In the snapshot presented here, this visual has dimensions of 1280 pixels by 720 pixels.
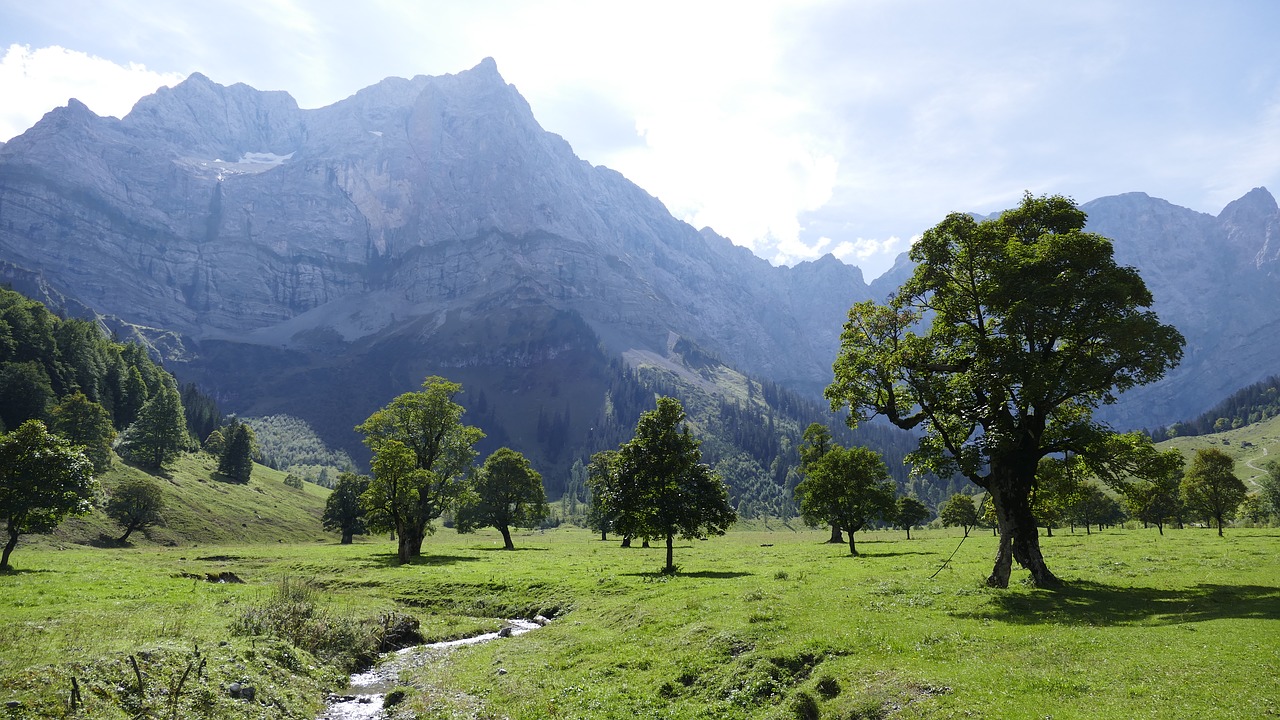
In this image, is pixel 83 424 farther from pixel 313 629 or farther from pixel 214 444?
pixel 313 629

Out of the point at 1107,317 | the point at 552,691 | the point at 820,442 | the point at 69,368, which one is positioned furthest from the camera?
the point at 69,368

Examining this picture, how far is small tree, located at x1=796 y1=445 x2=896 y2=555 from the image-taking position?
6488 cm

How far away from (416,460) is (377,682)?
43.3 m

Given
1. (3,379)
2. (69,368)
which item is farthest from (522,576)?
(69,368)

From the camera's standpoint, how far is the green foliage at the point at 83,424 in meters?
106

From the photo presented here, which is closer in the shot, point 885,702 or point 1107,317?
point 885,702

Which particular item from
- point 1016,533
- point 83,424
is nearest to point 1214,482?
point 1016,533

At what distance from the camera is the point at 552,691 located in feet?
76.3

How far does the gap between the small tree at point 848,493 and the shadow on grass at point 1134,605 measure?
33719 millimetres

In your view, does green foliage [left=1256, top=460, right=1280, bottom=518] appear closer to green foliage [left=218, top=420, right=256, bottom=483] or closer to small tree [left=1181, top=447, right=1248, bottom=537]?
small tree [left=1181, top=447, right=1248, bottom=537]

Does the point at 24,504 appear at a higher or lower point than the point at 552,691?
higher

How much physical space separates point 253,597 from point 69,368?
146423 millimetres

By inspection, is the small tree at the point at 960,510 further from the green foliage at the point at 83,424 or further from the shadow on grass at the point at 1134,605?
the green foliage at the point at 83,424

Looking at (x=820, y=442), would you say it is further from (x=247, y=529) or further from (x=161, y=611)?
(x=247, y=529)
